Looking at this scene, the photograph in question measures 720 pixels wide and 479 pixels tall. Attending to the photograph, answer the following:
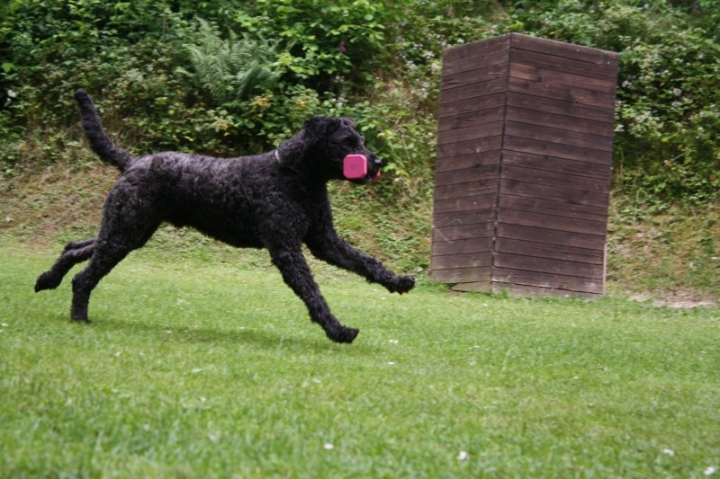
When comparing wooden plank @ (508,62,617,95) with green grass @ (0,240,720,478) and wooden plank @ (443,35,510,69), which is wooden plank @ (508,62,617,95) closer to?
wooden plank @ (443,35,510,69)

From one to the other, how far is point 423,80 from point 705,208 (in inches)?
206

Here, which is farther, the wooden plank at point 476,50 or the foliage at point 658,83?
the foliage at point 658,83

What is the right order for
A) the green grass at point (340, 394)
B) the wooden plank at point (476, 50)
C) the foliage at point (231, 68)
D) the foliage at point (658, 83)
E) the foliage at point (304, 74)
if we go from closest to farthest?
the green grass at point (340, 394), the wooden plank at point (476, 50), the foliage at point (658, 83), the foliage at point (304, 74), the foliage at point (231, 68)

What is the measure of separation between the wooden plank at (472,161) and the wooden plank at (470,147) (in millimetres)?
38

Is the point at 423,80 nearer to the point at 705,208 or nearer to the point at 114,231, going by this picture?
the point at 705,208

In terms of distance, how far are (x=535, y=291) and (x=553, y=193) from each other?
1.22 m

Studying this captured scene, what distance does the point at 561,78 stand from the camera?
11562 mm

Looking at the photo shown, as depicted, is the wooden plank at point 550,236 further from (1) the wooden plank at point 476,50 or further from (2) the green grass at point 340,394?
(2) the green grass at point 340,394

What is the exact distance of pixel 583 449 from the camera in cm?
404

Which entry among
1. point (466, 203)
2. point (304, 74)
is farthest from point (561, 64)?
point (304, 74)

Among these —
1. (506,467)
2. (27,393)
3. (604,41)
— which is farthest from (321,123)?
(604,41)

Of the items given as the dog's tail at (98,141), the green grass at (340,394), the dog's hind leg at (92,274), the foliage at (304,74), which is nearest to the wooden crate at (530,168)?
the green grass at (340,394)

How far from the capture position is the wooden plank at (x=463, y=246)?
1134cm

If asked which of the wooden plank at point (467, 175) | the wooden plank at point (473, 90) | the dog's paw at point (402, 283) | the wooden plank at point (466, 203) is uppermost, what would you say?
the wooden plank at point (473, 90)
